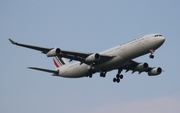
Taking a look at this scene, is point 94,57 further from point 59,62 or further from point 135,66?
point 59,62

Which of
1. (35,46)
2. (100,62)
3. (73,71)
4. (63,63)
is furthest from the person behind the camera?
(63,63)

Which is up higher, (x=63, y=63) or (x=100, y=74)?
(x=63, y=63)

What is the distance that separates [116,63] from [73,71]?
848cm

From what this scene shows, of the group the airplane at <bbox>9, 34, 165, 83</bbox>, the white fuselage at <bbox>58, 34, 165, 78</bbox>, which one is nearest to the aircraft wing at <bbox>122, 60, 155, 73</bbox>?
the airplane at <bbox>9, 34, 165, 83</bbox>

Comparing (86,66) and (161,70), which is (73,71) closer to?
(86,66)

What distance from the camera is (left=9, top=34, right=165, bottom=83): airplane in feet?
198

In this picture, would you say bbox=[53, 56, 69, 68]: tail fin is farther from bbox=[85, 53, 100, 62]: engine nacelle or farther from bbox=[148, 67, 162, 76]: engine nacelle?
bbox=[148, 67, 162, 76]: engine nacelle

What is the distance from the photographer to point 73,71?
68250 millimetres

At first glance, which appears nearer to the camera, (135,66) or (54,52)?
(54,52)

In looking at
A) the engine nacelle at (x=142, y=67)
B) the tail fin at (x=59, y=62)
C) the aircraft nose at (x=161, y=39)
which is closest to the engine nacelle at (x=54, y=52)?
the tail fin at (x=59, y=62)

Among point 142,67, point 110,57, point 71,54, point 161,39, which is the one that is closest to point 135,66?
point 142,67

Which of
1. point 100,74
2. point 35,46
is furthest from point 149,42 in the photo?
A: point 35,46

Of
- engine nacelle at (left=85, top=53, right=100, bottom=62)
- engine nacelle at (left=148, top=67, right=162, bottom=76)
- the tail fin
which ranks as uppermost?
the tail fin

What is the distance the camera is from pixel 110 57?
205ft
